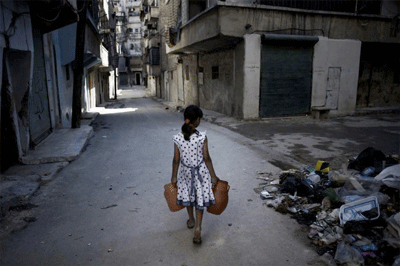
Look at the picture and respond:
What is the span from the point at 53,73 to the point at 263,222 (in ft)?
28.7

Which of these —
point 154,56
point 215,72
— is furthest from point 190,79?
point 154,56

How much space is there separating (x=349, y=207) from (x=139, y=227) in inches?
104

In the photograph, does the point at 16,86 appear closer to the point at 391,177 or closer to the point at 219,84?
the point at 391,177

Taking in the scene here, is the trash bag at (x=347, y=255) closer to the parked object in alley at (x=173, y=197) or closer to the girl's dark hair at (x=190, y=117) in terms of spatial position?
the parked object in alley at (x=173, y=197)

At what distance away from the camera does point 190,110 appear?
296 cm

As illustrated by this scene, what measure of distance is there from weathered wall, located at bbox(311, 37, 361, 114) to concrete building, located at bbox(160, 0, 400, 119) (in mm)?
45

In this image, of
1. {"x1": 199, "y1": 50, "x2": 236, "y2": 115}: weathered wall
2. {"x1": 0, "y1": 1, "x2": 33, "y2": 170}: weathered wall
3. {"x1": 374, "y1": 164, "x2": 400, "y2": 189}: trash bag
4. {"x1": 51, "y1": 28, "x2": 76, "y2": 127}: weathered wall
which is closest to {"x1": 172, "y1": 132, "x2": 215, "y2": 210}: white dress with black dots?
{"x1": 374, "y1": 164, "x2": 400, "y2": 189}: trash bag

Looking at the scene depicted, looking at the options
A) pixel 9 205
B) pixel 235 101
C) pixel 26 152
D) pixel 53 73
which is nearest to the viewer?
pixel 9 205

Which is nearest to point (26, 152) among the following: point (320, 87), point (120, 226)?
point (120, 226)

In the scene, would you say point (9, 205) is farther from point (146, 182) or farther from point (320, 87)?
point (320, 87)

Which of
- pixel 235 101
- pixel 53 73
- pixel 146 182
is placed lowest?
pixel 146 182

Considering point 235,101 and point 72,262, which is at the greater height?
point 235,101

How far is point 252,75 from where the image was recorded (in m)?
11.9

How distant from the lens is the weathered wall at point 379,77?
15.9m
